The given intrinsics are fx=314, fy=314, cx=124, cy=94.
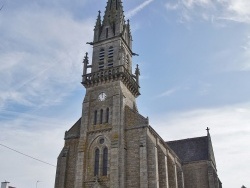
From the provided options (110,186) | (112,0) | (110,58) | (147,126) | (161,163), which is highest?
(112,0)

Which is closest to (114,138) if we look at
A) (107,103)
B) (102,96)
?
(107,103)

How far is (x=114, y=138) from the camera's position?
97.9 feet

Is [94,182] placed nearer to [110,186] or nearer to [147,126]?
[110,186]

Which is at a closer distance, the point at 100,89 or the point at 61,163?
the point at 61,163

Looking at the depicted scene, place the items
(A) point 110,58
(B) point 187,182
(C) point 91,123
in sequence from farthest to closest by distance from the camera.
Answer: (B) point 187,182 < (A) point 110,58 < (C) point 91,123

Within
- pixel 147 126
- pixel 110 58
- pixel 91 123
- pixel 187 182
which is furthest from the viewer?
pixel 187 182

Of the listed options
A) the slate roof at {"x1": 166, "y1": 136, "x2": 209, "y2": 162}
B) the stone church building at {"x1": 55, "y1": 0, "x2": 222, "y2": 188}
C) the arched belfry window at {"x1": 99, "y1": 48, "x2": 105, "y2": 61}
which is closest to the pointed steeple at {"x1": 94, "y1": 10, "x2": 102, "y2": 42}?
the stone church building at {"x1": 55, "y1": 0, "x2": 222, "y2": 188}

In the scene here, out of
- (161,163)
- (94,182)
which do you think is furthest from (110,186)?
(161,163)

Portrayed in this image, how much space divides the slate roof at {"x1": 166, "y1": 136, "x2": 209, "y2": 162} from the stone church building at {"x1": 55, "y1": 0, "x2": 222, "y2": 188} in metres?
1.36

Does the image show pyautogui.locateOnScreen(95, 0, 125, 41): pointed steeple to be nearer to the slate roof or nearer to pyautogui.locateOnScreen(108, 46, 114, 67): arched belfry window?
pyautogui.locateOnScreen(108, 46, 114, 67): arched belfry window

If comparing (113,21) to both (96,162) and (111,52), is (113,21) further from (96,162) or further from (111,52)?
(96,162)

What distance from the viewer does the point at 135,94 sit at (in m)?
36.4

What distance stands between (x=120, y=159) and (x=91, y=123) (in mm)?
5643

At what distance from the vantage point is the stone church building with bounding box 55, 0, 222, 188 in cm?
2847
